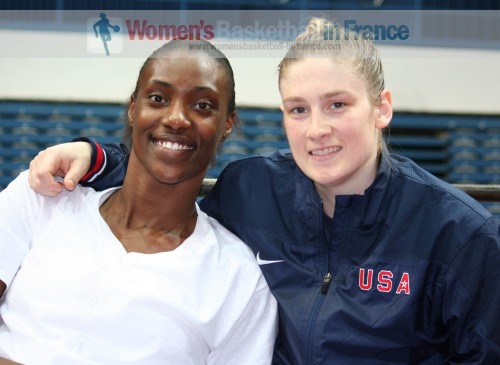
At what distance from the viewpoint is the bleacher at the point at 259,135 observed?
5375mm

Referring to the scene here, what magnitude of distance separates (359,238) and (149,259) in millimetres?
493

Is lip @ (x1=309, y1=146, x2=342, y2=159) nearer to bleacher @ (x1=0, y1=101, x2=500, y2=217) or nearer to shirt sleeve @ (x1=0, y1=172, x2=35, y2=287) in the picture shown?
shirt sleeve @ (x1=0, y1=172, x2=35, y2=287)

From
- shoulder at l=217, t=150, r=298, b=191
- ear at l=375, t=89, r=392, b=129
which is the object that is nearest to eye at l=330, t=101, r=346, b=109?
ear at l=375, t=89, r=392, b=129

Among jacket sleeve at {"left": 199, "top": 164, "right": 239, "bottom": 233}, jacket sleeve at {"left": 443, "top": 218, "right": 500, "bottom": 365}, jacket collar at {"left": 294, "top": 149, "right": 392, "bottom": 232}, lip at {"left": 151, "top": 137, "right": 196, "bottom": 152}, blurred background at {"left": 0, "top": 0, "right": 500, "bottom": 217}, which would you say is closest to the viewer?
jacket sleeve at {"left": 443, "top": 218, "right": 500, "bottom": 365}

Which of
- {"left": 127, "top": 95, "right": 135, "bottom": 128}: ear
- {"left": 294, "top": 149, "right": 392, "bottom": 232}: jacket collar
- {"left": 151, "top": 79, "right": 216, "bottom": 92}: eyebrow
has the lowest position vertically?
{"left": 294, "top": 149, "right": 392, "bottom": 232}: jacket collar

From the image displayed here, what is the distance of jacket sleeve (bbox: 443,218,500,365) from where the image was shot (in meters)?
1.15

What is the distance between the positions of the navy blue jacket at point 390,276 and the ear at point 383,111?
8 centimetres

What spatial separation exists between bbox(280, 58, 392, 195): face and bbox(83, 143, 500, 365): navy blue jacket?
0.07 metres

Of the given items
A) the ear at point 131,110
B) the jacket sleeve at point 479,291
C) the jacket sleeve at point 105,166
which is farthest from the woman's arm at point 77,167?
the jacket sleeve at point 479,291

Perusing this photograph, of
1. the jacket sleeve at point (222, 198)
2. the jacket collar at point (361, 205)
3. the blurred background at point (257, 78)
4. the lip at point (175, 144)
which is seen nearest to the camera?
the jacket collar at point (361, 205)

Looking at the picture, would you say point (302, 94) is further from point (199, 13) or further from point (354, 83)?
point (199, 13)

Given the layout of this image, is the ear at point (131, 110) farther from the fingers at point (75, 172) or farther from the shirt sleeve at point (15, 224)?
the shirt sleeve at point (15, 224)

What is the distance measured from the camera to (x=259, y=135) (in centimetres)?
562

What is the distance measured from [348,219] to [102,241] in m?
0.58
